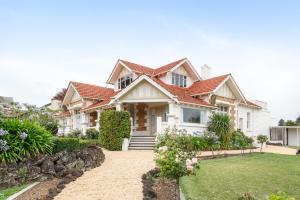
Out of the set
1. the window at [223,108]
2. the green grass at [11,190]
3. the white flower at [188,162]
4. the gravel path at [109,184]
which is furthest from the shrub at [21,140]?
the window at [223,108]

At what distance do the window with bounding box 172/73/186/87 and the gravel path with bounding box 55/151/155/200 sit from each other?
15272 mm

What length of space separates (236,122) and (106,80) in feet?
44.8

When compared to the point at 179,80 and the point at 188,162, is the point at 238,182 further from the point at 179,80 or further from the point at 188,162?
the point at 179,80

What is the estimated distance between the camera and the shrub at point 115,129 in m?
20.7

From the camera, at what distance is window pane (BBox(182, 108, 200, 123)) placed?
77.3ft

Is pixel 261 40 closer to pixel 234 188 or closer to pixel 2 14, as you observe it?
pixel 234 188

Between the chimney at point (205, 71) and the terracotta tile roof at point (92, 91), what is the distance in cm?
986

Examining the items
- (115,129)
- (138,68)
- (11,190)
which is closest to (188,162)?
(11,190)

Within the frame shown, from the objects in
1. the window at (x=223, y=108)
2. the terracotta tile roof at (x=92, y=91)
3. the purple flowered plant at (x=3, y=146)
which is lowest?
the purple flowered plant at (x=3, y=146)

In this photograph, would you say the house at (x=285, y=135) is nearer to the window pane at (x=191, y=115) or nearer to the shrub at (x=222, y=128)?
the shrub at (x=222, y=128)

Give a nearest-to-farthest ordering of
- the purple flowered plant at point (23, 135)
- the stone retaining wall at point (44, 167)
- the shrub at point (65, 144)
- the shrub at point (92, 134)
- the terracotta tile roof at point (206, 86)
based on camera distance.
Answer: the stone retaining wall at point (44, 167) < the purple flowered plant at point (23, 135) < the shrub at point (65, 144) < the terracotta tile roof at point (206, 86) < the shrub at point (92, 134)

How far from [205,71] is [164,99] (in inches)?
449

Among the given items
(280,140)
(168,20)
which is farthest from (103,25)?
(280,140)

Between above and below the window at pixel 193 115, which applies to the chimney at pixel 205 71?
above
